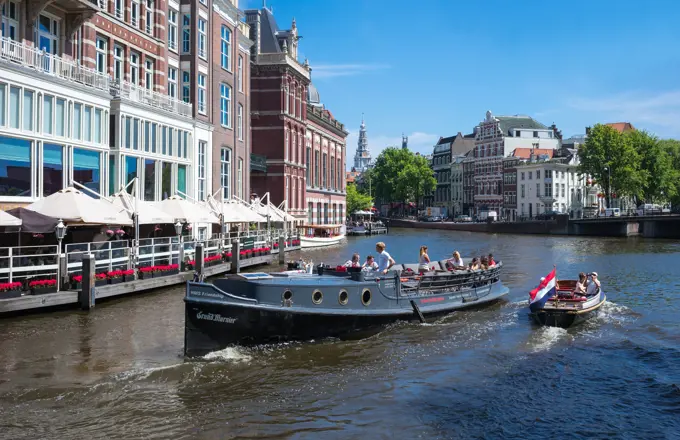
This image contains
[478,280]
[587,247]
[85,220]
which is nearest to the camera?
[85,220]

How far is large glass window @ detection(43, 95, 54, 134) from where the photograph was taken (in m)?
28.1

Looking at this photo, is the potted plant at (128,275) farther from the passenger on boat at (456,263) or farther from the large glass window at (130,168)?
the passenger on boat at (456,263)

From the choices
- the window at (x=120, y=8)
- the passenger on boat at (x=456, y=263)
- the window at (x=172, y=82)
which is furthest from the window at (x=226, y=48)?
the passenger on boat at (x=456, y=263)

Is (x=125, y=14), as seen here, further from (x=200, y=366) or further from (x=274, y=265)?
(x=200, y=366)

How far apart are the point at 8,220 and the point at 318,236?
50.3 metres

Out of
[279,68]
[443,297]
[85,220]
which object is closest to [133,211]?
[85,220]

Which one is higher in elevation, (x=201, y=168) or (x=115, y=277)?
(x=201, y=168)

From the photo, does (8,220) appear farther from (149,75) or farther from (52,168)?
(149,75)

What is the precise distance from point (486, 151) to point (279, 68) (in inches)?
2811

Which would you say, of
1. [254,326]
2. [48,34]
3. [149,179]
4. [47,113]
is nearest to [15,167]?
[47,113]

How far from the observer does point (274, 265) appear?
43.5m

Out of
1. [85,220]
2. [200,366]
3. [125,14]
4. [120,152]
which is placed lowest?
[200,366]

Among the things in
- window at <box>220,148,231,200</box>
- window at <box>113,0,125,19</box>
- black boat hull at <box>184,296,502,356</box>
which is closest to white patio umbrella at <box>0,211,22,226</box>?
black boat hull at <box>184,296,502,356</box>

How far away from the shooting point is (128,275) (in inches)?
1024
